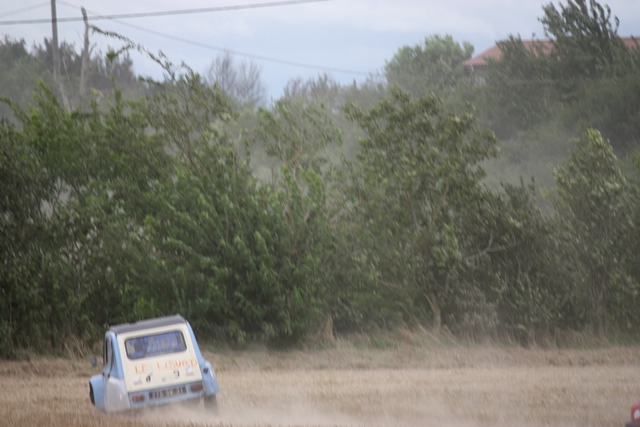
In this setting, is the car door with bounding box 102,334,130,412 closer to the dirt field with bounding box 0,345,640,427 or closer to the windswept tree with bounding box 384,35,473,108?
the dirt field with bounding box 0,345,640,427

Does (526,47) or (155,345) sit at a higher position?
(526,47)

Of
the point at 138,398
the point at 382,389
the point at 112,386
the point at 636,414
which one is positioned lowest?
the point at 382,389

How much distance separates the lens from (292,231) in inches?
945

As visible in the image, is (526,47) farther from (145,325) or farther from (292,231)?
(145,325)

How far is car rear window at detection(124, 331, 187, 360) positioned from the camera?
45.8 feet

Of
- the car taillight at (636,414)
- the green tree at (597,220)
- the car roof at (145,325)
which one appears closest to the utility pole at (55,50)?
the green tree at (597,220)

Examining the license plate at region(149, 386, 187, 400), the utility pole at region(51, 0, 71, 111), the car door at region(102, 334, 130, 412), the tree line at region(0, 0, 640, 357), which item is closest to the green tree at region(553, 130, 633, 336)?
the tree line at region(0, 0, 640, 357)

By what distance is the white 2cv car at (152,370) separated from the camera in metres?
13.6

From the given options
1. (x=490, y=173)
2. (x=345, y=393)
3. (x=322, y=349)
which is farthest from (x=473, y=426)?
(x=490, y=173)

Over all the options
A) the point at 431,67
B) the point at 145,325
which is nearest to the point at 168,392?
the point at 145,325

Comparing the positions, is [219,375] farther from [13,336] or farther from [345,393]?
[13,336]

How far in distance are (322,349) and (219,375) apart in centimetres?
407

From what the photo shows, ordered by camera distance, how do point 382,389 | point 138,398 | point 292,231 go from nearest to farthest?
1. point 138,398
2. point 382,389
3. point 292,231

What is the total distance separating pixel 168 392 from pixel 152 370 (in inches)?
15.8
